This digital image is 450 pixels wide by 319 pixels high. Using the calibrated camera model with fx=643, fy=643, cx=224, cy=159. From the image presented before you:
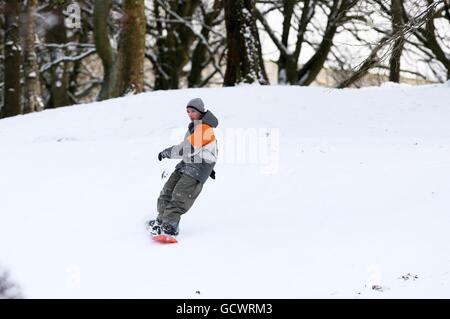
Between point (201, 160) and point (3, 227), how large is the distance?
2086 millimetres

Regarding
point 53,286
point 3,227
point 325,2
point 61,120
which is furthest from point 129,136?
point 325,2

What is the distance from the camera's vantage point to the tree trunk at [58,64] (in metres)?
20.2

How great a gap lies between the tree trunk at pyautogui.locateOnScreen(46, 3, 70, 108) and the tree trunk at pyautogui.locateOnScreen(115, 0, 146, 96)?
281 inches

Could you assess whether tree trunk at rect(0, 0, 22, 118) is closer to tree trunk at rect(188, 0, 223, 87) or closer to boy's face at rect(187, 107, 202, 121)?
tree trunk at rect(188, 0, 223, 87)

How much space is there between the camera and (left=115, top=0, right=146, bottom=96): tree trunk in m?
13.0

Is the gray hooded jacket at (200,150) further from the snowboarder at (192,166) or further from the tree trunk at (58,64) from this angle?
the tree trunk at (58,64)

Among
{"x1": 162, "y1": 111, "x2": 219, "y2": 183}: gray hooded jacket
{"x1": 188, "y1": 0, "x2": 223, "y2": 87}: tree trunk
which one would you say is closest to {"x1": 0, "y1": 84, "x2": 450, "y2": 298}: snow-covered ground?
{"x1": 162, "y1": 111, "x2": 219, "y2": 183}: gray hooded jacket

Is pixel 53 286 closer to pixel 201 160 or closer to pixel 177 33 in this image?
pixel 201 160

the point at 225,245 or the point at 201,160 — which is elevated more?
the point at 201,160

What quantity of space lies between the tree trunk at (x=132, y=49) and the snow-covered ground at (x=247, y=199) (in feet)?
5.82

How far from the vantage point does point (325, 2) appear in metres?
19.2

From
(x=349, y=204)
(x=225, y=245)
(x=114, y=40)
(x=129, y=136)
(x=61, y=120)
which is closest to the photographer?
(x=225, y=245)
